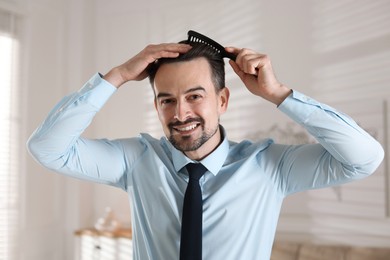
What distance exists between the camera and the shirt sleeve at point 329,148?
1.25 m

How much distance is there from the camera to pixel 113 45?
3943 mm

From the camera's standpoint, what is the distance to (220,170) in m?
1.44

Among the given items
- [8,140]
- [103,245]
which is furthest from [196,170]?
[8,140]

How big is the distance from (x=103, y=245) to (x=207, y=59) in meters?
2.40

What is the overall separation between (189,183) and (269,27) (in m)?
2.08

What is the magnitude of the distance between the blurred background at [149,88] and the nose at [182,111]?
175 cm

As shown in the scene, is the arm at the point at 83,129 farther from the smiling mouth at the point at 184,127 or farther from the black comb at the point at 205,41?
the smiling mouth at the point at 184,127

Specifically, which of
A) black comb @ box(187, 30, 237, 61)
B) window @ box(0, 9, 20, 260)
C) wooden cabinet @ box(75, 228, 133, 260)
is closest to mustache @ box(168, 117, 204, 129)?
black comb @ box(187, 30, 237, 61)

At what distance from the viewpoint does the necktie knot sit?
1380mm

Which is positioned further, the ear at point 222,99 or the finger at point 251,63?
the ear at point 222,99

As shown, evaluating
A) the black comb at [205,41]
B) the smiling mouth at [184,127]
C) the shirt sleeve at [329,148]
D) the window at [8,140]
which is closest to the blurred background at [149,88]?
the window at [8,140]

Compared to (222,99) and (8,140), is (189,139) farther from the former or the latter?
(8,140)

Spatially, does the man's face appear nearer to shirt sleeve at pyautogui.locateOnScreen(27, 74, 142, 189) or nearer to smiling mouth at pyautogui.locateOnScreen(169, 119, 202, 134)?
smiling mouth at pyautogui.locateOnScreen(169, 119, 202, 134)

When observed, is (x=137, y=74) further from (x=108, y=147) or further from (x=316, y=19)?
(x=316, y=19)
